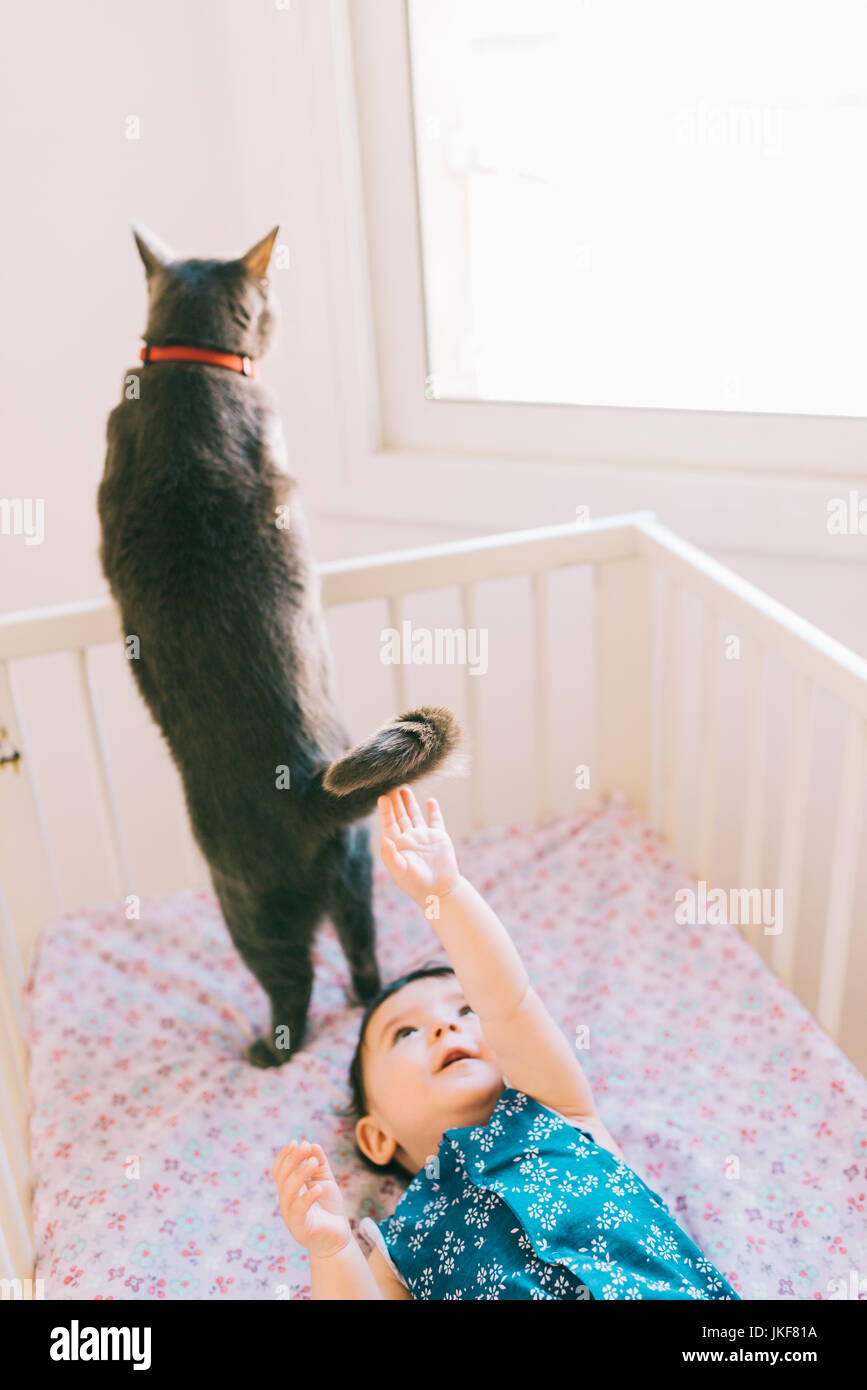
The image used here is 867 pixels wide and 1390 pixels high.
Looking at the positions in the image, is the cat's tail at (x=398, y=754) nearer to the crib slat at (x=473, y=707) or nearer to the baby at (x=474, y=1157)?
the baby at (x=474, y=1157)

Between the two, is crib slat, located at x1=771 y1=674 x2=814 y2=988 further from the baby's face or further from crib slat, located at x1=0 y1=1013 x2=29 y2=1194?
crib slat, located at x1=0 y1=1013 x2=29 y2=1194

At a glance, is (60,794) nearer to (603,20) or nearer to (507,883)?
(507,883)

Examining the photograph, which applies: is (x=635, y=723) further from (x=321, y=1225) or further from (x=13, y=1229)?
(x=13, y=1229)

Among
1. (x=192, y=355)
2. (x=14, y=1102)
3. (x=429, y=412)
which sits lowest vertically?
(x=14, y=1102)

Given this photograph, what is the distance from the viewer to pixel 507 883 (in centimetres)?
138

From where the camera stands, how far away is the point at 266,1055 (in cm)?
117

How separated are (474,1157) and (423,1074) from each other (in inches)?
4.0

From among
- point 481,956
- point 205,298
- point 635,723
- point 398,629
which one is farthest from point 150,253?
point 635,723

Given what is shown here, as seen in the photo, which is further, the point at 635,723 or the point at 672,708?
the point at 635,723

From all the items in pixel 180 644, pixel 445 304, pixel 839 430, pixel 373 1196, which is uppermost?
pixel 445 304

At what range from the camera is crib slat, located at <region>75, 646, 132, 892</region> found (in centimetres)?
120
